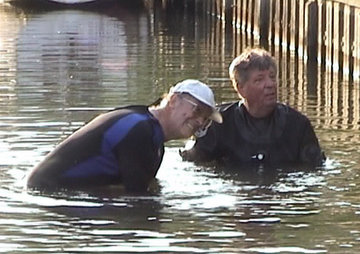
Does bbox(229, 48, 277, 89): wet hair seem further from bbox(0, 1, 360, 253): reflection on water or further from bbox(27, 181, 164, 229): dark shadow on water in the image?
bbox(27, 181, 164, 229): dark shadow on water

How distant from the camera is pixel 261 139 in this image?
13047mm

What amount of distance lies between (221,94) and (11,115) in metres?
3.76

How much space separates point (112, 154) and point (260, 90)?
2.15 meters

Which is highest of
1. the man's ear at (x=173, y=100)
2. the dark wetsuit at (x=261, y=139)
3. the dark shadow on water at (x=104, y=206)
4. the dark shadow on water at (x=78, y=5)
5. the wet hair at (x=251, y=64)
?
the wet hair at (x=251, y=64)

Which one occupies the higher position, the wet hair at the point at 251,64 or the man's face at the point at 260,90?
the wet hair at the point at 251,64

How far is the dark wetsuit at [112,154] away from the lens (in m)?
10.9

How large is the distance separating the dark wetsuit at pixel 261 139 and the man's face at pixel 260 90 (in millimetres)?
142

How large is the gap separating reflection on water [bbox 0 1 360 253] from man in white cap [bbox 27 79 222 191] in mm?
360

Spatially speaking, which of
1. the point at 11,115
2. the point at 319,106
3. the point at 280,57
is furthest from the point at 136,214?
the point at 280,57

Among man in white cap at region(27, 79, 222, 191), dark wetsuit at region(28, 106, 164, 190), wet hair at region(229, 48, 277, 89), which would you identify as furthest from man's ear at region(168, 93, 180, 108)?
wet hair at region(229, 48, 277, 89)

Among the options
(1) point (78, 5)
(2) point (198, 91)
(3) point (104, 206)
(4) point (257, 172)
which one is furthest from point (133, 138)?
(1) point (78, 5)

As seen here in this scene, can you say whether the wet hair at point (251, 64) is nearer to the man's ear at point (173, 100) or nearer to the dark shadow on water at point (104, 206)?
the dark shadow on water at point (104, 206)

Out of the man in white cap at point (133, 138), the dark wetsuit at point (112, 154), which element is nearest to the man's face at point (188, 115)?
the man in white cap at point (133, 138)

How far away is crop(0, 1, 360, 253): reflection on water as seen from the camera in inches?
413
